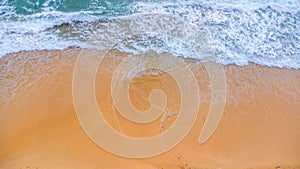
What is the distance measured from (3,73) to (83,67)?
1.34 meters

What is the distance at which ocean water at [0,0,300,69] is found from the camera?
625 cm

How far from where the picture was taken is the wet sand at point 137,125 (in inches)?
180

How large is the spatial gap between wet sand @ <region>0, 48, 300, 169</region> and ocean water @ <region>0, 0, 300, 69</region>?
0.32 meters

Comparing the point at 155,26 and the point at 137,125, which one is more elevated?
the point at 155,26

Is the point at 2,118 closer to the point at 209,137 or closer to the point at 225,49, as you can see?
the point at 209,137

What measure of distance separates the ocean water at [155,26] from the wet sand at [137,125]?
1.06 feet

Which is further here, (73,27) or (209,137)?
(73,27)

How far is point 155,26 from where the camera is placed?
6.68m

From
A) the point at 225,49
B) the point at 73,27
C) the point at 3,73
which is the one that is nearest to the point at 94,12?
the point at 73,27

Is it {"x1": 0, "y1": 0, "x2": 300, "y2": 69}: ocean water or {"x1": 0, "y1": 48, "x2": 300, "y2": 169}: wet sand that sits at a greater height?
{"x1": 0, "y1": 0, "x2": 300, "y2": 69}: ocean water

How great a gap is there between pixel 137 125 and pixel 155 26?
2.46m

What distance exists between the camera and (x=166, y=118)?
16.7 feet

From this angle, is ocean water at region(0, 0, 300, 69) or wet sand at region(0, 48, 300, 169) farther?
ocean water at region(0, 0, 300, 69)

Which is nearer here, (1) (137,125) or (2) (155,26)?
(1) (137,125)
